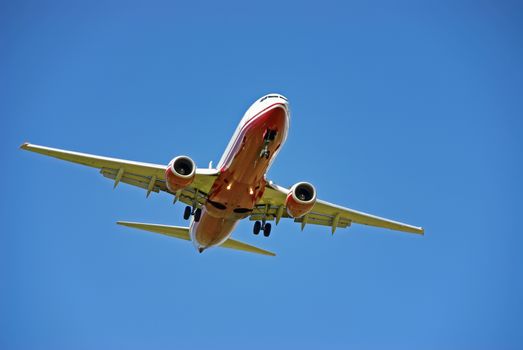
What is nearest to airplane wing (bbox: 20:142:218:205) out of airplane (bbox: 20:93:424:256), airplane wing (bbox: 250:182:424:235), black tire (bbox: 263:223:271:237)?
airplane (bbox: 20:93:424:256)

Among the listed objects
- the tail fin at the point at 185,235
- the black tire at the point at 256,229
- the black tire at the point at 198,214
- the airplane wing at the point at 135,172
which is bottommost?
the tail fin at the point at 185,235

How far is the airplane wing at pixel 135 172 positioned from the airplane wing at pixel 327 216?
131 inches

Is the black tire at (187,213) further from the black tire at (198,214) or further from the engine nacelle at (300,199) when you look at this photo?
the engine nacelle at (300,199)

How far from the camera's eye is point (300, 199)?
101 feet

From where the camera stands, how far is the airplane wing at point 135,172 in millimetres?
30094

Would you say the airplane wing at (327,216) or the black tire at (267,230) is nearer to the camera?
the airplane wing at (327,216)

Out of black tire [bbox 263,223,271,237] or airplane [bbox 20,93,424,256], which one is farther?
black tire [bbox 263,223,271,237]

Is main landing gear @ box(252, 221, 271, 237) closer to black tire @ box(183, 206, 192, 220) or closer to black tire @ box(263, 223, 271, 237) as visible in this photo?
black tire @ box(263, 223, 271, 237)

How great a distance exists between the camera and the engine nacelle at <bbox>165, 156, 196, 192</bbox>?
29.0 m

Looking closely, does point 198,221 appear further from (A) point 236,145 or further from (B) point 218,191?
(A) point 236,145

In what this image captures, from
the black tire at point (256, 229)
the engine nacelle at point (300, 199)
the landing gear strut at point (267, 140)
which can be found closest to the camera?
the landing gear strut at point (267, 140)

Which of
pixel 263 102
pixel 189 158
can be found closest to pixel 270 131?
pixel 263 102

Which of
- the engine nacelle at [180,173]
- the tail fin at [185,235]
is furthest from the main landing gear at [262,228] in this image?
the engine nacelle at [180,173]

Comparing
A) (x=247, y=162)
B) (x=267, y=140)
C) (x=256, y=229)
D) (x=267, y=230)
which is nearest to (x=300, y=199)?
(x=247, y=162)
